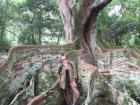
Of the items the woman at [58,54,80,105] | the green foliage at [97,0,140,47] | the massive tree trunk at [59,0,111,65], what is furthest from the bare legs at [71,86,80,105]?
the green foliage at [97,0,140,47]

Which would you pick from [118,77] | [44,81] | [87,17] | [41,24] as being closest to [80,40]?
[87,17]

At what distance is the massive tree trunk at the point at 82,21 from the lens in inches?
385

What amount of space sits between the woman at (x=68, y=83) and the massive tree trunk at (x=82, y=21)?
2355 mm

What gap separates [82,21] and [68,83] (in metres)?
3.35

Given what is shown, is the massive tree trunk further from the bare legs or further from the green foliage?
the green foliage

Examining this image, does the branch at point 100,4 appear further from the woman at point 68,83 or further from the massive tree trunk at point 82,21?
the woman at point 68,83

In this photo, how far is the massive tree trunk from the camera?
32.1 feet

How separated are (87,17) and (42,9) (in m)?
5.88

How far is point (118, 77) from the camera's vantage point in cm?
885

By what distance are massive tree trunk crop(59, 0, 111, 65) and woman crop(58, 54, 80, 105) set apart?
2355 millimetres

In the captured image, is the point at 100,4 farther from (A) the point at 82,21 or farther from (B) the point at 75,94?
(B) the point at 75,94

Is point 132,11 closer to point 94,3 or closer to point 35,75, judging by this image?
point 94,3

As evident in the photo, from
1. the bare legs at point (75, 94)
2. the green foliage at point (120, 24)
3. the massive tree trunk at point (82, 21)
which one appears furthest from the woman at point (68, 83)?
the green foliage at point (120, 24)

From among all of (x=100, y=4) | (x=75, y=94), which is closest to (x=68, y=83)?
(x=75, y=94)
